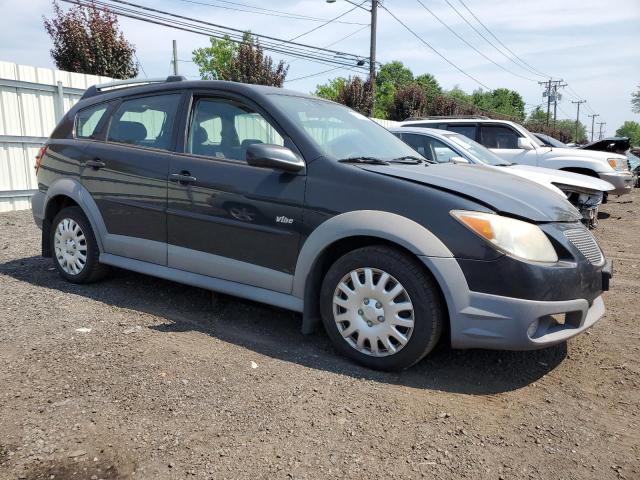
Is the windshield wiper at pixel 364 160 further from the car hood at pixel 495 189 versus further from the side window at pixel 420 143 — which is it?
the side window at pixel 420 143

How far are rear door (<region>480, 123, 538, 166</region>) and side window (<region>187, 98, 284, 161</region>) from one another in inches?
290

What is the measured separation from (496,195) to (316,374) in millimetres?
1534

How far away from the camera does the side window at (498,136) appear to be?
10195 millimetres

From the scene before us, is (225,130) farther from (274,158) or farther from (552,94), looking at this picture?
(552,94)

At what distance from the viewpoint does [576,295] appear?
307 centimetres

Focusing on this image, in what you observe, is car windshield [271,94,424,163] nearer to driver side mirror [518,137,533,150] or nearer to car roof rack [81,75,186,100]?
car roof rack [81,75,186,100]

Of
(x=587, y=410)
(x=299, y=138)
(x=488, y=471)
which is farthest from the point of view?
(x=299, y=138)

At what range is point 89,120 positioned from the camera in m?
4.86

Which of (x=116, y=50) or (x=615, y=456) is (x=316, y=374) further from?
(x=116, y=50)

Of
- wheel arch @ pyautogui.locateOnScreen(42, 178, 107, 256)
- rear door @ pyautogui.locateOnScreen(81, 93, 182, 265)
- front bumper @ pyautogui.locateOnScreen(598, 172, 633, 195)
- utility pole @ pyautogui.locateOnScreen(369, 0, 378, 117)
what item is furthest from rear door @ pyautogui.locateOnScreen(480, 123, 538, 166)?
utility pole @ pyautogui.locateOnScreen(369, 0, 378, 117)

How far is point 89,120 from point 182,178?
5.10ft

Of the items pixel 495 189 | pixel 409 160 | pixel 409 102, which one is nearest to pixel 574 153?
pixel 409 160

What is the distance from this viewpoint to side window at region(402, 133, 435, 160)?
25.2 feet

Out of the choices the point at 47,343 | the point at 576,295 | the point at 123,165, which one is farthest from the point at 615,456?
the point at 123,165
